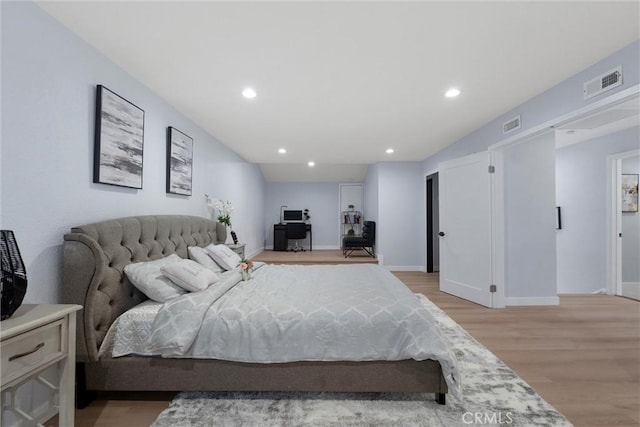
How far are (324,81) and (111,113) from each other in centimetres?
173

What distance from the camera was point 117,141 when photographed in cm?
205

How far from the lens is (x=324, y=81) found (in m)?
2.37

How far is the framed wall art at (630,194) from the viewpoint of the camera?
4.32 meters

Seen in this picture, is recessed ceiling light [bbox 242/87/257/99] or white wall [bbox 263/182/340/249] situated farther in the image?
white wall [bbox 263/182/340/249]

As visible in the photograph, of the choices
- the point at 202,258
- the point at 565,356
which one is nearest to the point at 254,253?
the point at 202,258

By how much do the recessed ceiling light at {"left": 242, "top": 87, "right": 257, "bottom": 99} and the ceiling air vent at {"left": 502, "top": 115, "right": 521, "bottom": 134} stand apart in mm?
2938

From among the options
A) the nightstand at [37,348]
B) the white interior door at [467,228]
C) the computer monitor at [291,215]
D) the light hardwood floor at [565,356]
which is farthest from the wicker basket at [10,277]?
the computer monitor at [291,215]

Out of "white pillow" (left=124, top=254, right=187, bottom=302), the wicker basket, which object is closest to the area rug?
"white pillow" (left=124, top=254, right=187, bottom=302)

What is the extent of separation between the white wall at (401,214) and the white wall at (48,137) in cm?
468

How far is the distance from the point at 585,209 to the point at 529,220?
1872 mm

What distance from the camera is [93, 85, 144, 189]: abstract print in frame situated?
1897mm

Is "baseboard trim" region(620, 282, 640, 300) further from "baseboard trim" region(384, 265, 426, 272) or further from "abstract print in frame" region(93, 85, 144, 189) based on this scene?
"abstract print in frame" region(93, 85, 144, 189)

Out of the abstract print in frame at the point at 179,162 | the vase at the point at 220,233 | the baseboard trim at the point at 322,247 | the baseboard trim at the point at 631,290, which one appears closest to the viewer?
the abstract print in frame at the point at 179,162

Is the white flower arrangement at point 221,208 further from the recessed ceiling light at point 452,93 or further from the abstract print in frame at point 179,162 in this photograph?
the recessed ceiling light at point 452,93
